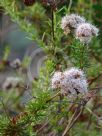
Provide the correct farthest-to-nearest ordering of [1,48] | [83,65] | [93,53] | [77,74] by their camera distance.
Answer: [1,48]
[93,53]
[83,65]
[77,74]

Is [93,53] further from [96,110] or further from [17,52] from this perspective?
[17,52]

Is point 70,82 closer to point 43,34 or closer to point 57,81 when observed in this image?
point 57,81

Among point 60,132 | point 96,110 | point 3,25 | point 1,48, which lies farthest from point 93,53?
point 1,48

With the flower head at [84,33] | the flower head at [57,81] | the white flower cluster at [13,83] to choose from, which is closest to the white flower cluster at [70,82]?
the flower head at [57,81]

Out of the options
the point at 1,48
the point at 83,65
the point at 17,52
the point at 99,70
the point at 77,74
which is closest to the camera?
the point at 77,74

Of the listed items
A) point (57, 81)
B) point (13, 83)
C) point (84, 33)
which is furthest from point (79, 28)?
point (13, 83)

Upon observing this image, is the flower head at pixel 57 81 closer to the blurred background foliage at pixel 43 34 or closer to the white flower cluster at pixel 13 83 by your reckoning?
the blurred background foliage at pixel 43 34

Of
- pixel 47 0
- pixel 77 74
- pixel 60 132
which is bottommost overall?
pixel 60 132
